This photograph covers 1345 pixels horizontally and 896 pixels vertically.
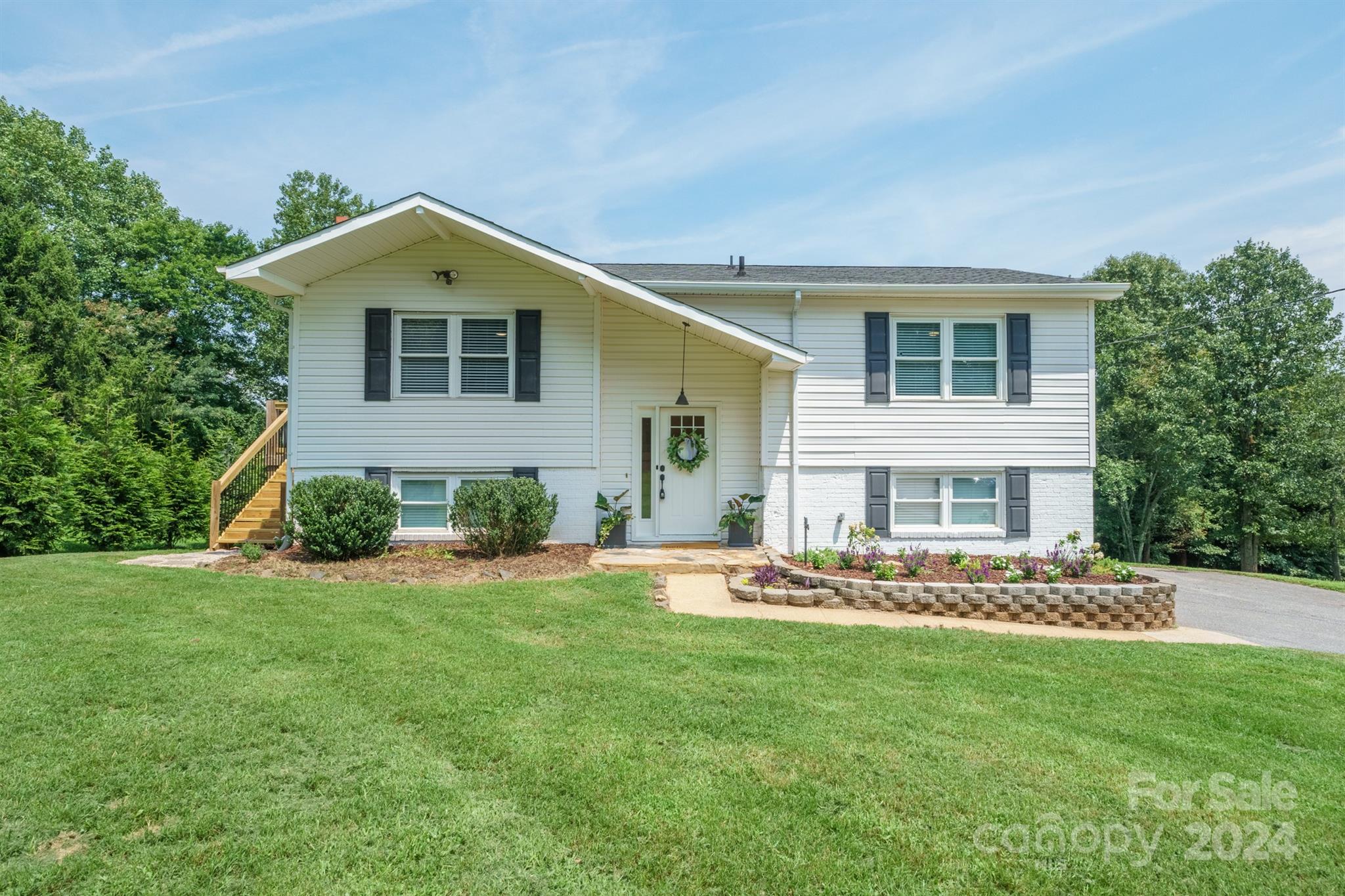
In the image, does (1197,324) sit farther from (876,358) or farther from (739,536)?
(739,536)

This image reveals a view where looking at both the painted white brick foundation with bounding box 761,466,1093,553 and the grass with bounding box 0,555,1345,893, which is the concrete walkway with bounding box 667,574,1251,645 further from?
the painted white brick foundation with bounding box 761,466,1093,553

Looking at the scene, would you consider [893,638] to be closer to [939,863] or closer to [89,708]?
[939,863]

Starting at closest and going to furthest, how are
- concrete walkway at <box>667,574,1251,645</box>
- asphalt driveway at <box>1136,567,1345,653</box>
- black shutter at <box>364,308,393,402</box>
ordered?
concrete walkway at <box>667,574,1251,645</box> < asphalt driveway at <box>1136,567,1345,653</box> < black shutter at <box>364,308,393,402</box>

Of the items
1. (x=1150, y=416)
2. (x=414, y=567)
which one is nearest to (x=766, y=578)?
Answer: (x=414, y=567)

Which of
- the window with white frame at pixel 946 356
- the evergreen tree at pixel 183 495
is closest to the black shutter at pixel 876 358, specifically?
the window with white frame at pixel 946 356

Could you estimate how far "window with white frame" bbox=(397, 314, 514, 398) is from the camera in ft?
32.6

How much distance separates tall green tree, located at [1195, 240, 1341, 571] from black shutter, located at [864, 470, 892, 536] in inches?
675

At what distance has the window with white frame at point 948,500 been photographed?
10320 mm

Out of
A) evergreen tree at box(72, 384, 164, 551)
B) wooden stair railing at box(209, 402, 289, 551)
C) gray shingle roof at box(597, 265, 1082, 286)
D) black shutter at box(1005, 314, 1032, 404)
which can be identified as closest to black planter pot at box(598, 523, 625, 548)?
gray shingle roof at box(597, 265, 1082, 286)

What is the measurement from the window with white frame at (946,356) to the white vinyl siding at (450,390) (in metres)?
5.05

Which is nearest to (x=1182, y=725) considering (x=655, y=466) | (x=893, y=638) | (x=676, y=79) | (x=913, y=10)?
(x=893, y=638)

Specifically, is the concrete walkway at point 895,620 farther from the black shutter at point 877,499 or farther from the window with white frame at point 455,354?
the window with white frame at point 455,354

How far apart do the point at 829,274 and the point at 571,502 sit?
19.3 ft

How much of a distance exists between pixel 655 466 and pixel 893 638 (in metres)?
5.49
